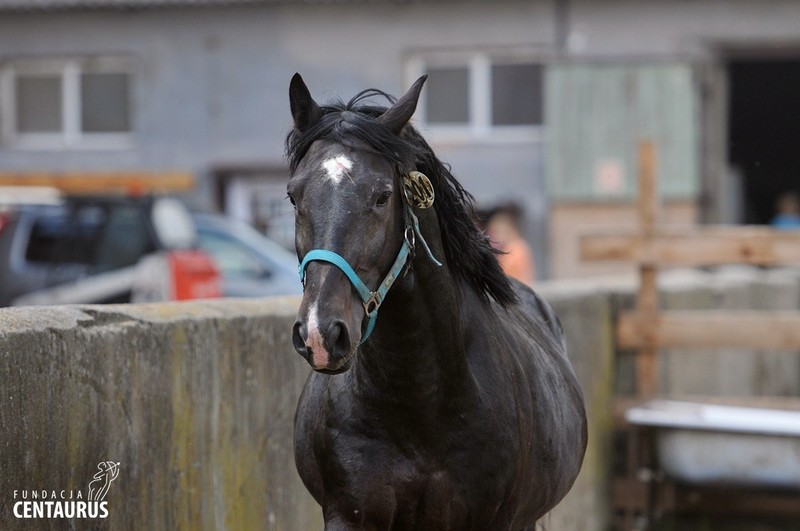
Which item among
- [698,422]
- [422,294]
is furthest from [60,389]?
[698,422]

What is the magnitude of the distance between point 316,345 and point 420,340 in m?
0.77

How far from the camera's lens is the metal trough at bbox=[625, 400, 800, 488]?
8562mm

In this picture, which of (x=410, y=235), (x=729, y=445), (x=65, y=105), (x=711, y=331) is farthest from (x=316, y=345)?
(x=65, y=105)

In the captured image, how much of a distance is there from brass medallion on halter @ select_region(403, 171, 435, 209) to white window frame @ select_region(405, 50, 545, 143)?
15620 millimetres

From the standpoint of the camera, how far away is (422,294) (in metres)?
4.14

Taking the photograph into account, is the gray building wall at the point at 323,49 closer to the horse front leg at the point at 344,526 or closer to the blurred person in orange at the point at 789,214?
the blurred person in orange at the point at 789,214

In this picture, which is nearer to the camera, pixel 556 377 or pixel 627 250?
pixel 556 377

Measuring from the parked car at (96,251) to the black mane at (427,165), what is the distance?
6.75m

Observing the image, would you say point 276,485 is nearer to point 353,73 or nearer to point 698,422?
point 698,422

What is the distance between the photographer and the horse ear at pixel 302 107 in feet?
13.2

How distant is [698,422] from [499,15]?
11.6 metres

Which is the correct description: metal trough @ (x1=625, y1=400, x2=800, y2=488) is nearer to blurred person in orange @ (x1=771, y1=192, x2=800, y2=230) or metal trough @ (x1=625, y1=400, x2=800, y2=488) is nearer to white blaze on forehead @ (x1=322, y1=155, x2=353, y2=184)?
white blaze on forehead @ (x1=322, y1=155, x2=353, y2=184)

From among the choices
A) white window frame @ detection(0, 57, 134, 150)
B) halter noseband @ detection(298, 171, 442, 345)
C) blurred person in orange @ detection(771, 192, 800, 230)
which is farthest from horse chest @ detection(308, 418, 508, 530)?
white window frame @ detection(0, 57, 134, 150)

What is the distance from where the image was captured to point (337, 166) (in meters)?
3.76
